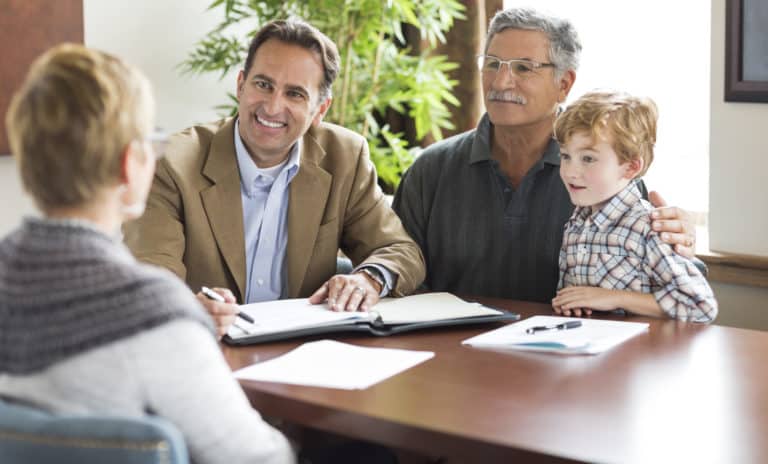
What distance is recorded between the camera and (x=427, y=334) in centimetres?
200

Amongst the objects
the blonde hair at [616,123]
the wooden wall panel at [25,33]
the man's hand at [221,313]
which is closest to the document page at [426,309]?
the man's hand at [221,313]

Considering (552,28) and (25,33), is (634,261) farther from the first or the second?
(25,33)

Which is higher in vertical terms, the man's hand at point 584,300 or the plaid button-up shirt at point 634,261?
the plaid button-up shirt at point 634,261

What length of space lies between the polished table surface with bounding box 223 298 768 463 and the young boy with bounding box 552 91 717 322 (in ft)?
0.58

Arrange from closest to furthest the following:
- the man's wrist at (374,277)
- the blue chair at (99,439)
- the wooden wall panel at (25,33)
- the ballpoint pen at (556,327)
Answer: the blue chair at (99,439) < the ballpoint pen at (556,327) < the man's wrist at (374,277) < the wooden wall panel at (25,33)

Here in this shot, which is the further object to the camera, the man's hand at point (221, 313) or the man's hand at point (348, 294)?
the man's hand at point (348, 294)

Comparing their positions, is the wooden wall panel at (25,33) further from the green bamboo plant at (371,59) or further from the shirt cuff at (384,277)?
the shirt cuff at (384,277)

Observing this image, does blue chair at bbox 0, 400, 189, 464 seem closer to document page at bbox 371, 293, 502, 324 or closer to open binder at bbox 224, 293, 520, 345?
open binder at bbox 224, 293, 520, 345

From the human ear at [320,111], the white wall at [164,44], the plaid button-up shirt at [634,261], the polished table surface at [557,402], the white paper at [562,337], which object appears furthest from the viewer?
the white wall at [164,44]

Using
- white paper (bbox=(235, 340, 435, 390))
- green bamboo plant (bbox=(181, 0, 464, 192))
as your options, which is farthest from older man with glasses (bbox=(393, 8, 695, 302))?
green bamboo plant (bbox=(181, 0, 464, 192))

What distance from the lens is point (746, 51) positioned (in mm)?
2793

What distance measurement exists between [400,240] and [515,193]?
1.12 feet

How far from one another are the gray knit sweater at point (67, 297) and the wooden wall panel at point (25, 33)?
2.39 metres

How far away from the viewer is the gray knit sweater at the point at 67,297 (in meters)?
1.19
